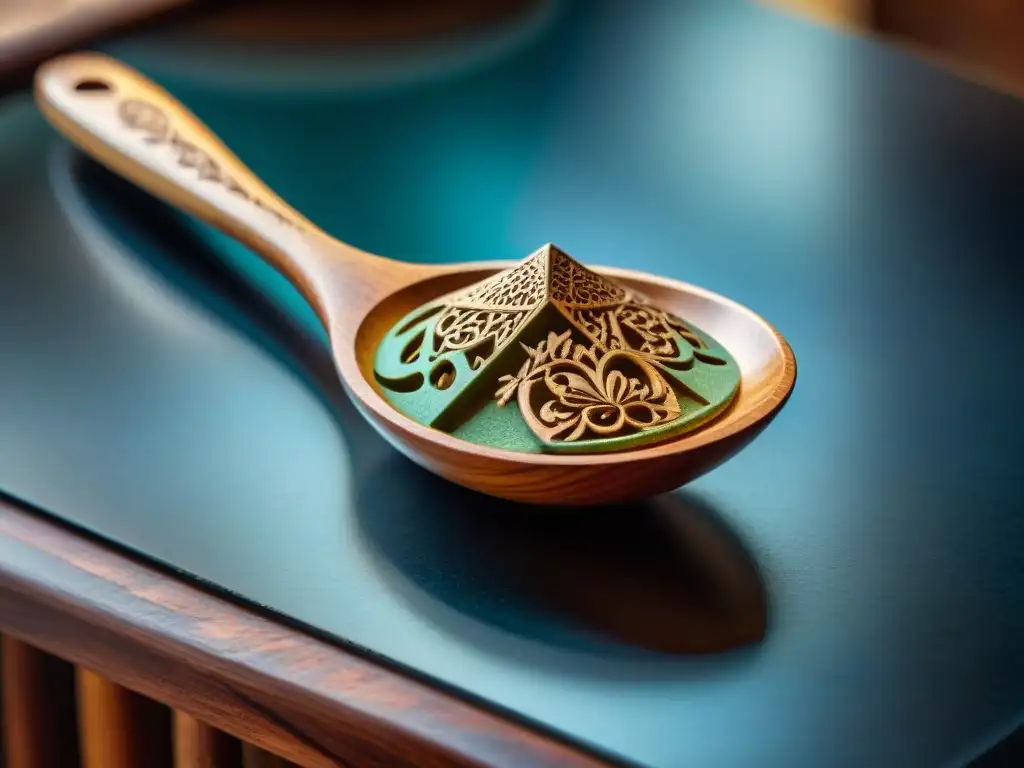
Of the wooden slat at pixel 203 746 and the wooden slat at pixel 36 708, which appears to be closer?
the wooden slat at pixel 203 746

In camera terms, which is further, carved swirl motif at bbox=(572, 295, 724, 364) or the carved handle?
the carved handle

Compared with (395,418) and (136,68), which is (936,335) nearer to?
(395,418)

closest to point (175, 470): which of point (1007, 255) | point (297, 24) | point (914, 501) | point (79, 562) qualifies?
point (79, 562)

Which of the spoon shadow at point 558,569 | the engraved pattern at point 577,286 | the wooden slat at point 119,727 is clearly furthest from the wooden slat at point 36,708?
the engraved pattern at point 577,286

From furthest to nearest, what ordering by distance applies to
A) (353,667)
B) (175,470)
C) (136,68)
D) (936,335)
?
(136,68), (936,335), (175,470), (353,667)

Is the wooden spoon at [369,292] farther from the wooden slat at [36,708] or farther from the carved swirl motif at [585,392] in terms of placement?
the wooden slat at [36,708]

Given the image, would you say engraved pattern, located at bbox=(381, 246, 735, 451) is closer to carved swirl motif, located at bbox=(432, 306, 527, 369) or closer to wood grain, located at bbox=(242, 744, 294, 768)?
carved swirl motif, located at bbox=(432, 306, 527, 369)

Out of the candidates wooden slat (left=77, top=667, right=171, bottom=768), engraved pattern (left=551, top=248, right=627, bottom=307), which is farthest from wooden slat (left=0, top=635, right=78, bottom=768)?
engraved pattern (left=551, top=248, right=627, bottom=307)
